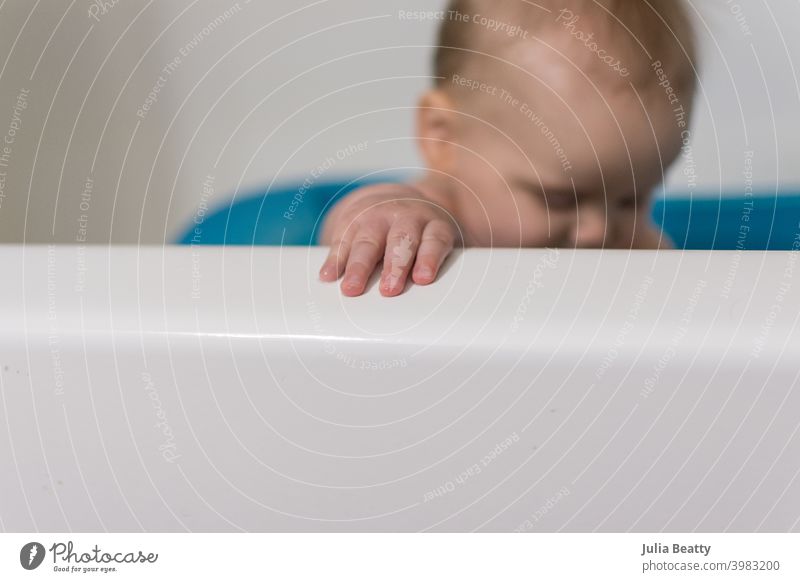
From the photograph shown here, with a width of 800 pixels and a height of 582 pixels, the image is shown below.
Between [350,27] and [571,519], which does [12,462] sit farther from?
[350,27]

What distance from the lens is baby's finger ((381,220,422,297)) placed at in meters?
0.33

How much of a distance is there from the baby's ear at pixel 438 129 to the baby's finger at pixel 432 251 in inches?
14.5

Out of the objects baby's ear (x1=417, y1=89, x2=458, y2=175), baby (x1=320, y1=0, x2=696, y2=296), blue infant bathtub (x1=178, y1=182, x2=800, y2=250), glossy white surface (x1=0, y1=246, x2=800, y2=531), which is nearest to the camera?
glossy white surface (x1=0, y1=246, x2=800, y2=531)

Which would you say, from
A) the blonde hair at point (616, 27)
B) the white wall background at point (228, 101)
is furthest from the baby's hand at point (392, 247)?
the white wall background at point (228, 101)

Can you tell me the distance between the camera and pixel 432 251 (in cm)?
35

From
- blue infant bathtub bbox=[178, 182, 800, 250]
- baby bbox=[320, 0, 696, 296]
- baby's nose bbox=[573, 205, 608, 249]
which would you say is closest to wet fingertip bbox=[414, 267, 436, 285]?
baby bbox=[320, 0, 696, 296]

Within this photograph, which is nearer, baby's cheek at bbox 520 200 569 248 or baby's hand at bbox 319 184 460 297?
baby's hand at bbox 319 184 460 297

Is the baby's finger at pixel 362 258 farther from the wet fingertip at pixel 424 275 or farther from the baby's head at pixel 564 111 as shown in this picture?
the baby's head at pixel 564 111

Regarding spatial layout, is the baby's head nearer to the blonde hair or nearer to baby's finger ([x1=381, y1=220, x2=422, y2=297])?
the blonde hair

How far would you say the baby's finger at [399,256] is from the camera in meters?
0.33

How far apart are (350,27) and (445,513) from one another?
1151 mm

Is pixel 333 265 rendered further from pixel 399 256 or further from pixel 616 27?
pixel 616 27

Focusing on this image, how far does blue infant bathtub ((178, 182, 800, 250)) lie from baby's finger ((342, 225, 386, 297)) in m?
0.41
